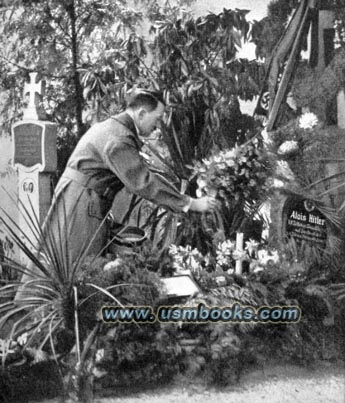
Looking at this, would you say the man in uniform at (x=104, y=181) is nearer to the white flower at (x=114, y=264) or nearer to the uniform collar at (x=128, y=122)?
the uniform collar at (x=128, y=122)

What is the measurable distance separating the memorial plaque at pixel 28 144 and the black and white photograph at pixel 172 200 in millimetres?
18

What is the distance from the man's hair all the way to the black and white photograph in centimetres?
2

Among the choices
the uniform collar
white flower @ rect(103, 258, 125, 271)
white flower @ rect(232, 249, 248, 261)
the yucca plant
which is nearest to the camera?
the yucca plant

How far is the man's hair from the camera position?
5.79 meters

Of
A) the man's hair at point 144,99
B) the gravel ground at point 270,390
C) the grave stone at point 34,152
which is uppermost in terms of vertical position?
the man's hair at point 144,99

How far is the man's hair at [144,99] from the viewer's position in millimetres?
5785

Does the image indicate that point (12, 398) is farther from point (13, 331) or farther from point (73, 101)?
point (73, 101)

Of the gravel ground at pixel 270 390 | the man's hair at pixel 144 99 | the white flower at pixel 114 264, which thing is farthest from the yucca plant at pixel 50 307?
the man's hair at pixel 144 99

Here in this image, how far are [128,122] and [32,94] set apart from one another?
972 millimetres

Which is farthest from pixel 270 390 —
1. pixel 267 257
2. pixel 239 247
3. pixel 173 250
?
pixel 173 250

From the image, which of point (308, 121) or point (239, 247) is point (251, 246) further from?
point (308, 121)

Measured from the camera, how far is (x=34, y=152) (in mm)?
6285

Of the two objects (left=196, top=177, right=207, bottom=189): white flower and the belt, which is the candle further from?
the belt

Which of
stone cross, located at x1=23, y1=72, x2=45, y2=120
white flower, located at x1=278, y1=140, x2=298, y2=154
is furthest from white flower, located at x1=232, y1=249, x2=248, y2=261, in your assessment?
stone cross, located at x1=23, y1=72, x2=45, y2=120
